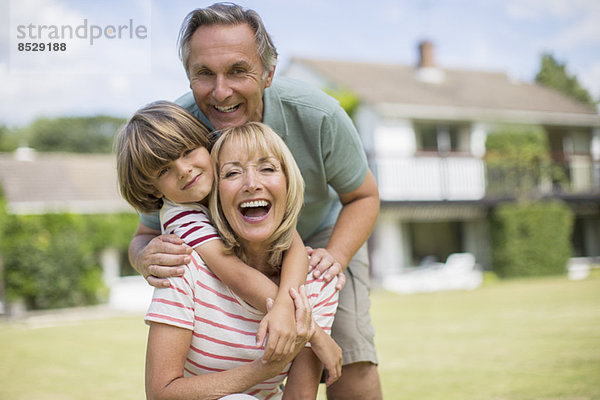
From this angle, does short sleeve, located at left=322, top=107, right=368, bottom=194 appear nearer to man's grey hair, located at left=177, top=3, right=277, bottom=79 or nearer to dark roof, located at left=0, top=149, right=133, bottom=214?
man's grey hair, located at left=177, top=3, right=277, bottom=79

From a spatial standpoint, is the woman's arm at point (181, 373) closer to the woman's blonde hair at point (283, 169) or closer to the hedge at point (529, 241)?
the woman's blonde hair at point (283, 169)

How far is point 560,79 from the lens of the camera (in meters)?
57.2

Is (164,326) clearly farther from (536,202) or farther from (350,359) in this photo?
(536,202)

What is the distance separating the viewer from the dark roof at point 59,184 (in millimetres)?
23750

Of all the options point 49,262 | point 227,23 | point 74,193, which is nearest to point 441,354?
point 227,23

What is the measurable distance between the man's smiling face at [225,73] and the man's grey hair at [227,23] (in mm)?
29

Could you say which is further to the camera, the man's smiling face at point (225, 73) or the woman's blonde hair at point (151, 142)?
the man's smiling face at point (225, 73)

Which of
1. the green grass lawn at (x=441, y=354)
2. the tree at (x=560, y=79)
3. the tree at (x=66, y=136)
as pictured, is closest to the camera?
the green grass lawn at (x=441, y=354)

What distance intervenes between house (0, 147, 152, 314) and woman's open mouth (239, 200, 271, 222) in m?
17.3

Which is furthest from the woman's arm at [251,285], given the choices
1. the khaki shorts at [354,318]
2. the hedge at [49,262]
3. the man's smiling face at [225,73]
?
the hedge at [49,262]

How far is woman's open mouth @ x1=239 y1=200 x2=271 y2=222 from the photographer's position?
2.65 meters

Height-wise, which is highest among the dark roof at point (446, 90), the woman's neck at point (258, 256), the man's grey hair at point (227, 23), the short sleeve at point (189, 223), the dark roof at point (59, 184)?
the dark roof at point (446, 90)

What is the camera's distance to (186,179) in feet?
8.79

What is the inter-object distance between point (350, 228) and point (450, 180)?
20.5m
